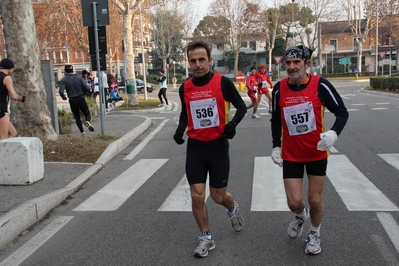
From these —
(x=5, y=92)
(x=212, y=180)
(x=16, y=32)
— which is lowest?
(x=212, y=180)

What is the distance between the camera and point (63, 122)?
12.4m

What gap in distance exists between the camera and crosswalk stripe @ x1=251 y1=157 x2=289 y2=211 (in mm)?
5418

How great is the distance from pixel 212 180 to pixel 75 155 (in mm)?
5214

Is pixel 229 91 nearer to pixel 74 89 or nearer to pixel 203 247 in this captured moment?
pixel 203 247

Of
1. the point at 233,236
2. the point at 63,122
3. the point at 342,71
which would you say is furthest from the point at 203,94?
the point at 342,71

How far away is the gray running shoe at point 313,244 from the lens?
3.92m

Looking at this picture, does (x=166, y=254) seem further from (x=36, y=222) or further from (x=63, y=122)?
(x=63, y=122)

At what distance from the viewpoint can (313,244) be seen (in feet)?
12.9

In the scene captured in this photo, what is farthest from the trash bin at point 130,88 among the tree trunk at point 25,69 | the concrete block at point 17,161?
the concrete block at point 17,161

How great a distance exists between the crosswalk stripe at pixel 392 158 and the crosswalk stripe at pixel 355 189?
2.26 ft

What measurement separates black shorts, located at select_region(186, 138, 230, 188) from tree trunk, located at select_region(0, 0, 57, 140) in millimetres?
6295

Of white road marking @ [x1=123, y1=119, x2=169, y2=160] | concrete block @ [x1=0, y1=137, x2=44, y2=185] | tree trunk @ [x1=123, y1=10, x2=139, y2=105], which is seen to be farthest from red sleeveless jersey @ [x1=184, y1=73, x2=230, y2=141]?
tree trunk @ [x1=123, y1=10, x2=139, y2=105]


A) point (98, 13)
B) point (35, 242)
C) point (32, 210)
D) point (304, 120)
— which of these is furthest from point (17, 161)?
point (98, 13)

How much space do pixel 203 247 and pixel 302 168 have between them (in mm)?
1178
